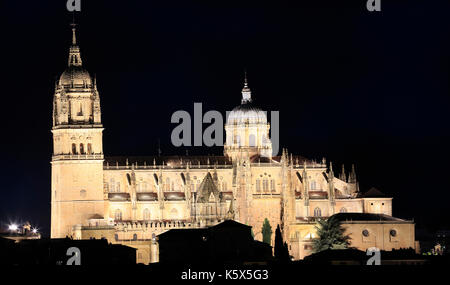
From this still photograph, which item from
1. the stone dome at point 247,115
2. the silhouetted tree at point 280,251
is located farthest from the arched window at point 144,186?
the silhouetted tree at point 280,251

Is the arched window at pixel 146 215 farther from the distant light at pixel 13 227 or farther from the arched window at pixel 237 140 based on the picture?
the arched window at pixel 237 140

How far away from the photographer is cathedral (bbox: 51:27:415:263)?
17088 cm

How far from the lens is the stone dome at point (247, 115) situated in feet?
623

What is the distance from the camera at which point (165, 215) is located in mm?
175125

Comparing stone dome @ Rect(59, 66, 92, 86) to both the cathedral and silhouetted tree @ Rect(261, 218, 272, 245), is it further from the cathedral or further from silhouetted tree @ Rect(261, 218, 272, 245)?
silhouetted tree @ Rect(261, 218, 272, 245)

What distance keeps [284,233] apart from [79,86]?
26479 mm

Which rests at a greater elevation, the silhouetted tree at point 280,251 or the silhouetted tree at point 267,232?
the silhouetted tree at point 267,232

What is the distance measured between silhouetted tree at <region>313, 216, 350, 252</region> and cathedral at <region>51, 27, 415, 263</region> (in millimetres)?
1291

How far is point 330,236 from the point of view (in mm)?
169750

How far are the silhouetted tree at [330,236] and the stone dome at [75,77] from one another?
94.0 ft

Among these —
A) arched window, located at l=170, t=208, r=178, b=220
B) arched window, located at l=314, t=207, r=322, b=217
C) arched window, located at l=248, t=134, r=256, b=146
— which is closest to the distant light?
arched window, located at l=170, t=208, r=178, b=220
